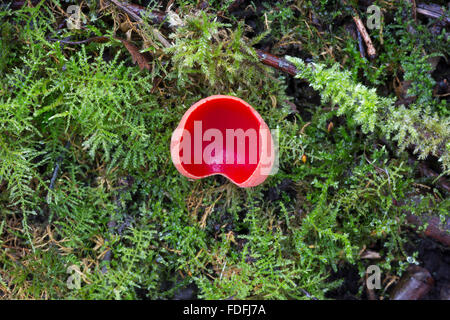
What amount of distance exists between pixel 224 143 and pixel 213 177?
195 millimetres

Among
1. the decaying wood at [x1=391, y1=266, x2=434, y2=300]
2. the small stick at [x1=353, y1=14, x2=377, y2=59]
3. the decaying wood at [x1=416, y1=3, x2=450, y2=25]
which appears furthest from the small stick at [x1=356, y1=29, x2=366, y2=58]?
the decaying wood at [x1=391, y1=266, x2=434, y2=300]

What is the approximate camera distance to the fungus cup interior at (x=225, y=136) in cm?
193

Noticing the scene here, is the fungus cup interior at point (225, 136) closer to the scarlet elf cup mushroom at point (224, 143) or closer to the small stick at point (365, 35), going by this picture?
the scarlet elf cup mushroom at point (224, 143)

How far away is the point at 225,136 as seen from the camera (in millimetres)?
2180

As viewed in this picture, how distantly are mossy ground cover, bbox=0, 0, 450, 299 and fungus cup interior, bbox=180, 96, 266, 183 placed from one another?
14 centimetres

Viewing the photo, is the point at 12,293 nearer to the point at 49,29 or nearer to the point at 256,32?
the point at 49,29

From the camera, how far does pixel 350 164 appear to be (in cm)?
225

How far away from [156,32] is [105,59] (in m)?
0.33

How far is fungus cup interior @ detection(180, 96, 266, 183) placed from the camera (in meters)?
1.93

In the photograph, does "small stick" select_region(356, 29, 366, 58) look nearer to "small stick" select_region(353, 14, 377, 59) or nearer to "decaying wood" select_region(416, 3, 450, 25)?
"small stick" select_region(353, 14, 377, 59)

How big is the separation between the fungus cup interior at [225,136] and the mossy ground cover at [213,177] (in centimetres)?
14

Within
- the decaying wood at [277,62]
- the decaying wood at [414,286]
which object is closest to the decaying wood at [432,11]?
the decaying wood at [277,62]

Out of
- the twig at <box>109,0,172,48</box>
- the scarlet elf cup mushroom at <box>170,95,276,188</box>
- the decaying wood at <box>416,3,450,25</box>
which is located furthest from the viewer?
the decaying wood at <box>416,3,450,25</box>

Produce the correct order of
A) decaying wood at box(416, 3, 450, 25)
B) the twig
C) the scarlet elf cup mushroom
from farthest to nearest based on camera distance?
1. decaying wood at box(416, 3, 450, 25)
2. the twig
3. the scarlet elf cup mushroom
